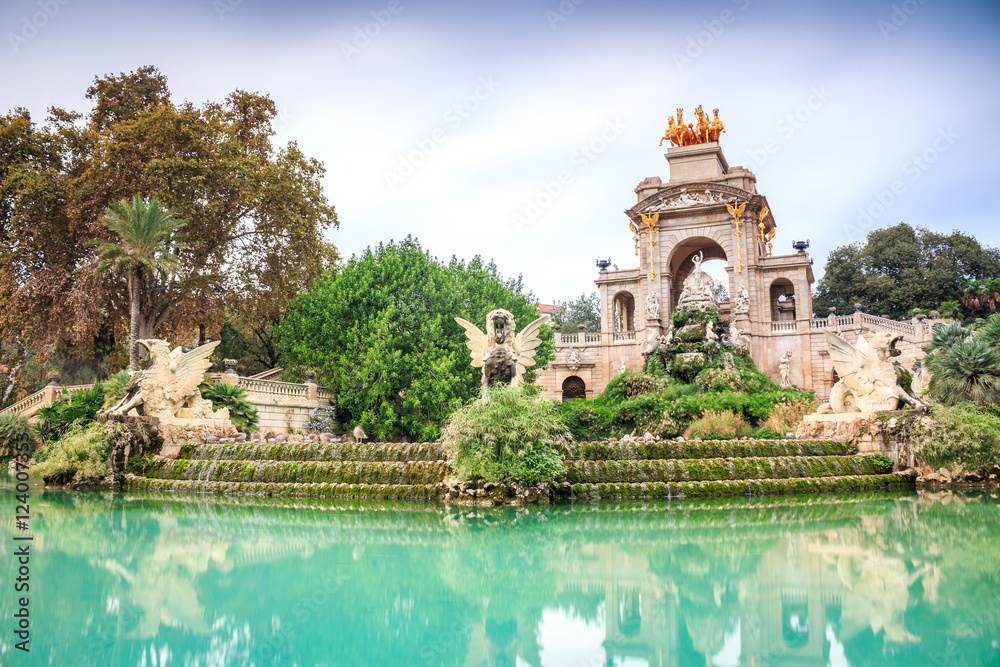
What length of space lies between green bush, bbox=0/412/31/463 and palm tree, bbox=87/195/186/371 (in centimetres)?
342

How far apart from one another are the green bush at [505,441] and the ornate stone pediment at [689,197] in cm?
2596

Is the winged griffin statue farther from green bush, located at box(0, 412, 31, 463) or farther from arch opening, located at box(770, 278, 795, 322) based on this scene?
arch opening, located at box(770, 278, 795, 322)

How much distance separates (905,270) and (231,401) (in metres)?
37.6

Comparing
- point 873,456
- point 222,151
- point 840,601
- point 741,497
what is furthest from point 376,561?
point 222,151

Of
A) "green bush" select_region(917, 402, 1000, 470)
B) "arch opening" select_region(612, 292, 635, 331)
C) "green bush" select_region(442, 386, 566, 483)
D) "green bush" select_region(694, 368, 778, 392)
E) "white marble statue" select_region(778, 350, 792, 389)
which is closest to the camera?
"green bush" select_region(442, 386, 566, 483)

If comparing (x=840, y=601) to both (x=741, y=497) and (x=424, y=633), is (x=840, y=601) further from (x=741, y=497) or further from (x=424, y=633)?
(x=741, y=497)

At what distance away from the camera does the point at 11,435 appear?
2109cm

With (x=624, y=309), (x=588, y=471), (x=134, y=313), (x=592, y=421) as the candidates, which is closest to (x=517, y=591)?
(x=588, y=471)

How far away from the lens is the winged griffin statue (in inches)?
703

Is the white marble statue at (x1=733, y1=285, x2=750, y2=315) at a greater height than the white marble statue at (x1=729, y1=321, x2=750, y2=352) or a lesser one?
greater

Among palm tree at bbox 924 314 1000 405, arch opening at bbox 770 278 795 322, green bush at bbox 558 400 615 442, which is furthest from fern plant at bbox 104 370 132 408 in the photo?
arch opening at bbox 770 278 795 322

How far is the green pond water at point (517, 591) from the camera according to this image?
15.2ft

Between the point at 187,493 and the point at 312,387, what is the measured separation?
1145 cm

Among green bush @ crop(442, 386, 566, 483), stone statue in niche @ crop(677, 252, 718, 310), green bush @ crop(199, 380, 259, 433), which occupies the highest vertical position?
stone statue in niche @ crop(677, 252, 718, 310)
